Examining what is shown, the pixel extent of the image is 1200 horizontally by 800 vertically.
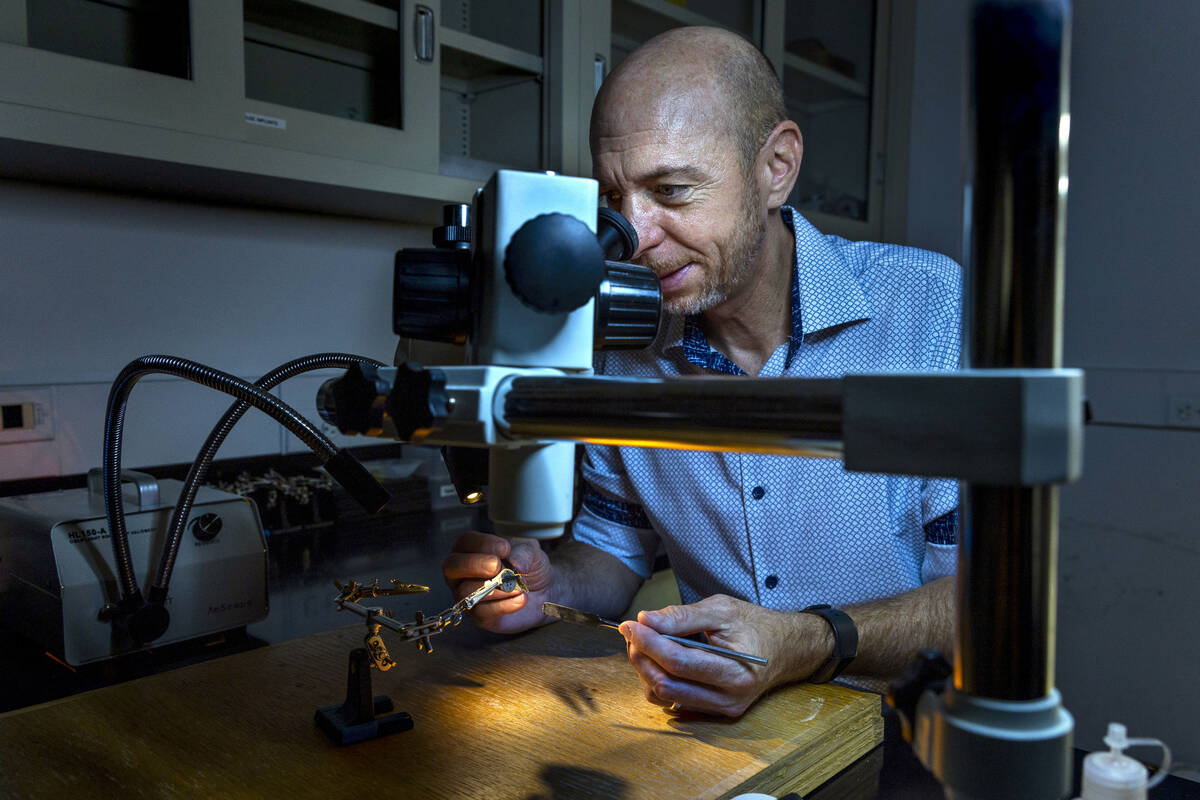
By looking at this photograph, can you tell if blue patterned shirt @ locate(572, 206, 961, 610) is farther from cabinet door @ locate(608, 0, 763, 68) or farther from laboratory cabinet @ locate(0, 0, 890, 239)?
cabinet door @ locate(608, 0, 763, 68)

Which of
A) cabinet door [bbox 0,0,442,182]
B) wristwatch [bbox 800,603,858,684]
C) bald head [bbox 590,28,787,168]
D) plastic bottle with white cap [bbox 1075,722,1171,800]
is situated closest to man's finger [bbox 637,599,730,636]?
wristwatch [bbox 800,603,858,684]

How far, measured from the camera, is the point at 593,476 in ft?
4.67

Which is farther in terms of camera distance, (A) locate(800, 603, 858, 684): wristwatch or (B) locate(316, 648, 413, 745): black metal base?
(A) locate(800, 603, 858, 684): wristwatch

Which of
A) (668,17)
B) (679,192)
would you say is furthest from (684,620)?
(668,17)

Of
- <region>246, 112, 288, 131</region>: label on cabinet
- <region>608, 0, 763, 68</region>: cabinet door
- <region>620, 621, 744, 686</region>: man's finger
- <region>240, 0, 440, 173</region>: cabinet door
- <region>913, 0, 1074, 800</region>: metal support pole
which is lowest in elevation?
<region>620, 621, 744, 686</region>: man's finger

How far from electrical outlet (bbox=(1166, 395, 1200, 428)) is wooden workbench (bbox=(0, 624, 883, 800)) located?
1796 mm

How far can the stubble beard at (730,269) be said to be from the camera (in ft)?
3.96

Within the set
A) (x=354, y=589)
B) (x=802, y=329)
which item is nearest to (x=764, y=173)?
(x=802, y=329)

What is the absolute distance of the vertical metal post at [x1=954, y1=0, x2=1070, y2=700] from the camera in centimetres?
24

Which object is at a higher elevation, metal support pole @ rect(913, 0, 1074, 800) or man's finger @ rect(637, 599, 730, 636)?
metal support pole @ rect(913, 0, 1074, 800)

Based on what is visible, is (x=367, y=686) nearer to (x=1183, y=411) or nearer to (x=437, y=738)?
(x=437, y=738)

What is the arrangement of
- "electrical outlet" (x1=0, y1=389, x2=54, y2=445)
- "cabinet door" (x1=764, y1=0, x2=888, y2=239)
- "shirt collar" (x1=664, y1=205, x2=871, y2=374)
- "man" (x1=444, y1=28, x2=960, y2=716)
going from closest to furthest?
"man" (x1=444, y1=28, x2=960, y2=716), "shirt collar" (x1=664, y1=205, x2=871, y2=374), "electrical outlet" (x1=0, y1=389, x2=54, y2=445), "cabinet door" (x1=764, y1=0, x2=888, y2=239)

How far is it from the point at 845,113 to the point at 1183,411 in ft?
4.69

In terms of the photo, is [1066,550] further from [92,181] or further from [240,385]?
[92,181]
